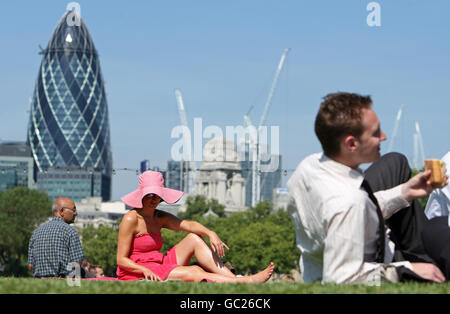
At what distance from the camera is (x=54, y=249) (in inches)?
427

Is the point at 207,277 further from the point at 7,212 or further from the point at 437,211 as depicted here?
the point at 7,212

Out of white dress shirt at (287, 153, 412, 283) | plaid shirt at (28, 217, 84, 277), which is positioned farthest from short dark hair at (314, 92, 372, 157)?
plaid shirt at (28, 217, 84, 277)

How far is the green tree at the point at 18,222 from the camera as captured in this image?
88.6 metres

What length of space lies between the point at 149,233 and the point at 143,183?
625 mm

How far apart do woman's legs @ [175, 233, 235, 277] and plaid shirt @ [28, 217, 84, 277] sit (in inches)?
86.3

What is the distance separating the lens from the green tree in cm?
8856

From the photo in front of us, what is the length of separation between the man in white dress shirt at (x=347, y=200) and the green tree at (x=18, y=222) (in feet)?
280

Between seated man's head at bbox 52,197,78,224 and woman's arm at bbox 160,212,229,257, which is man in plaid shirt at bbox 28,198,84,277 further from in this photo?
woman's arm at bbox 160,212,229,257

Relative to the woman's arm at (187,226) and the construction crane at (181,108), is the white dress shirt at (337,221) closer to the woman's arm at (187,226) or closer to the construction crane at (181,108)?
the woman's arm at (187,226)

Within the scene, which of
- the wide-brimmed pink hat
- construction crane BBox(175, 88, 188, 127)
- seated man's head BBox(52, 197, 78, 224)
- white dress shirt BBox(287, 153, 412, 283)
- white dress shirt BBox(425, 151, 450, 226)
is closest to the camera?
white dress shirt BBox(287, 153, 412, 283)

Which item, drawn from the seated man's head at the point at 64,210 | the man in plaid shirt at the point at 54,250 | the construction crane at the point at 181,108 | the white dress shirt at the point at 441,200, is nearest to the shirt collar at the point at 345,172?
the white dress shirt at the point at 441,200

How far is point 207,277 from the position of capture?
889 centimetres

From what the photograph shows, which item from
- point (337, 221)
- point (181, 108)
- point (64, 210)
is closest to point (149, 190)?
point (64, 210)

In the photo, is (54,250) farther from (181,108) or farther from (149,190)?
(181,108)
